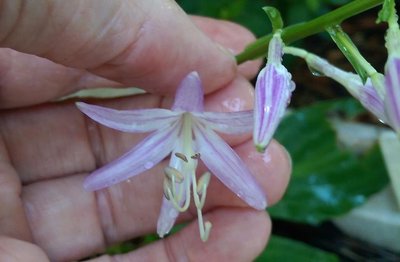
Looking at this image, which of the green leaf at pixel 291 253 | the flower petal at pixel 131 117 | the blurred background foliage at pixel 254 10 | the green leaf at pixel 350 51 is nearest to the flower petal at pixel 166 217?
the flower petal at pixel 131 117

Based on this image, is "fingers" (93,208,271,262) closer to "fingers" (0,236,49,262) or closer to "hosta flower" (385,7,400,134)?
"fingers" (0,236,49,262)

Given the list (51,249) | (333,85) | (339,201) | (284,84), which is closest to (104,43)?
(284,84)

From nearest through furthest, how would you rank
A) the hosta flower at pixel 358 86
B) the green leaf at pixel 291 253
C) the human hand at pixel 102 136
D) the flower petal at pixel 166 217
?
the hosta flower at pixel 358 86 < the human hand at pixel 102 136 < the flower petal at pixel 166 217 < the green leaf at pixel 291 253

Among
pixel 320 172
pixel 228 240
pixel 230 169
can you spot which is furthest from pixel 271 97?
pixel 320 172

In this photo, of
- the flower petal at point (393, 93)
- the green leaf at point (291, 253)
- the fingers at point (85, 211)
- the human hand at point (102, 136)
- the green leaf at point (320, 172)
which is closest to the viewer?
the flower petal at point (393, 93)

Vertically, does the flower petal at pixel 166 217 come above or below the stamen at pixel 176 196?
below

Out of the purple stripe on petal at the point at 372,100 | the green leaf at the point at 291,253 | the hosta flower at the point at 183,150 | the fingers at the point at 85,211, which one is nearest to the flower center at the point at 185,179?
the hosta flower at the point at 183,150

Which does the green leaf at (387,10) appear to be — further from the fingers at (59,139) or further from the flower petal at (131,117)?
the fingers at (59,139)

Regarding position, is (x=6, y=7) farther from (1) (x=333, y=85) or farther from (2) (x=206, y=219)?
(1) (x=333, y=85)

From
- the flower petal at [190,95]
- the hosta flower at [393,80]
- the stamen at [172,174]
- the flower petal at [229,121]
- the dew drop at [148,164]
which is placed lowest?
the dew drop at [148,164]

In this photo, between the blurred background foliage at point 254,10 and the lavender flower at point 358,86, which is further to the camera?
the blurred background foliage at point 254,10
